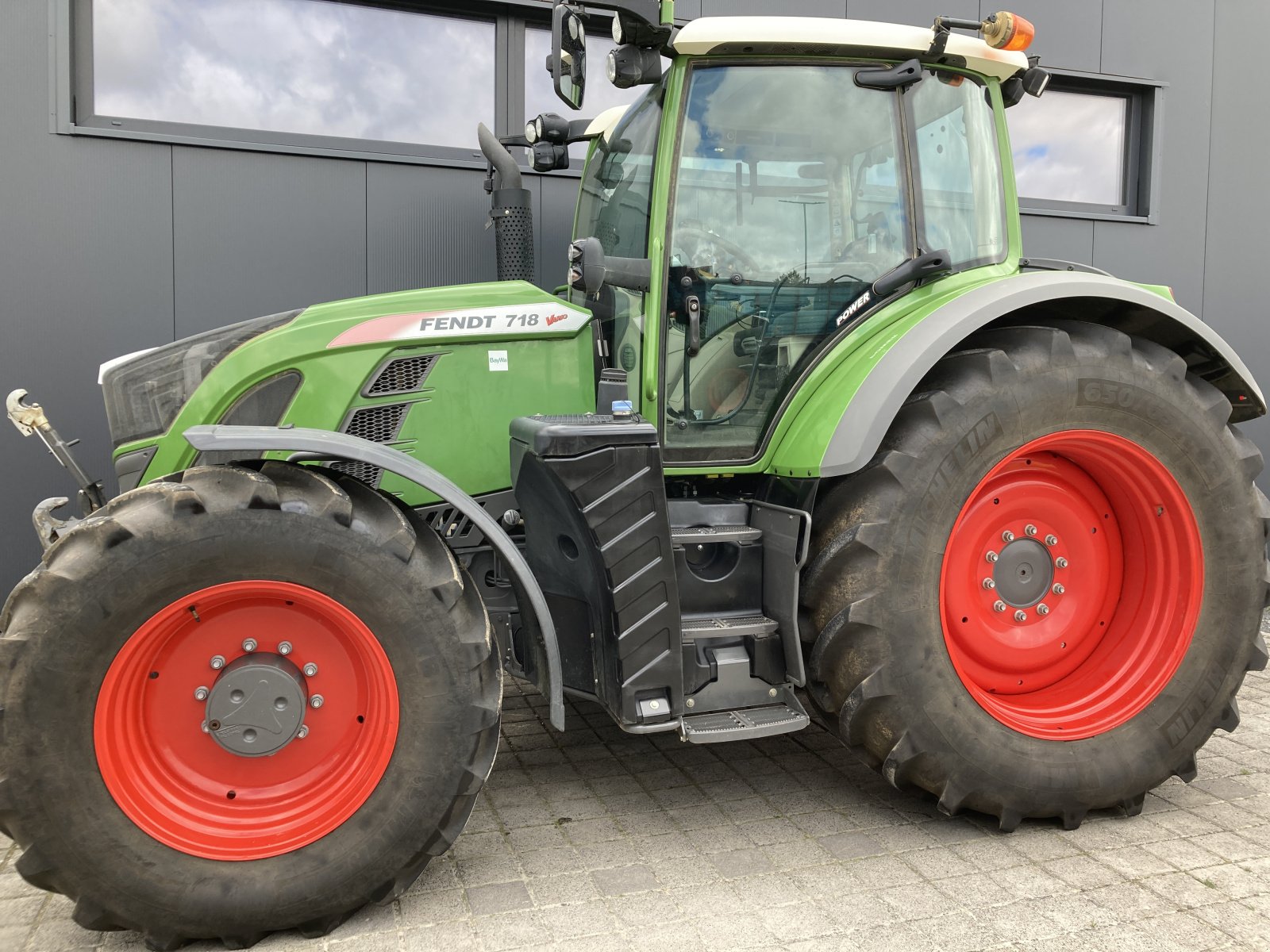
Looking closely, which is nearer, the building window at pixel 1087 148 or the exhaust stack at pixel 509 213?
the exhaust stack at pixel 509 213

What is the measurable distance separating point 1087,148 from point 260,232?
5300mm

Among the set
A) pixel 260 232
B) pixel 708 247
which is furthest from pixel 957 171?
pixel 260 232

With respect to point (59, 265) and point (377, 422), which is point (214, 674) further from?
point (59, 265)

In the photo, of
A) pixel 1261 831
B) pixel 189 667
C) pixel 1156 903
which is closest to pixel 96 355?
pixel 189 667

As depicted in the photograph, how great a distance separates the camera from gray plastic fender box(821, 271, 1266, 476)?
2646 millimetres

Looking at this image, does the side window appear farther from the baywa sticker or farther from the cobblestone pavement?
the cobblestone pavement

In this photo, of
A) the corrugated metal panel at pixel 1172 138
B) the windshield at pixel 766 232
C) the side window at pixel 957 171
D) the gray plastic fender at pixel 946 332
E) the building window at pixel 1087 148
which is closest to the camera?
the gray plastic fender at pixel 946 332

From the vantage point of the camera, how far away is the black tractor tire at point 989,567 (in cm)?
265

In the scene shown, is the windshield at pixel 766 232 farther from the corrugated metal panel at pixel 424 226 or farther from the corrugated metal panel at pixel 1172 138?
the corrugated metal panel at pixel 1172 138

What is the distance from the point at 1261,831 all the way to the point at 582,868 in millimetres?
2075

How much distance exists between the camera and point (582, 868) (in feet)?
8.46

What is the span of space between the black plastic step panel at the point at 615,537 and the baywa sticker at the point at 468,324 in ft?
1.10

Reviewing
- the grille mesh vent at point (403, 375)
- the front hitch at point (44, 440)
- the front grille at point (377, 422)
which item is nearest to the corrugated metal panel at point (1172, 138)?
the grille mesh vent at point (403, 375)

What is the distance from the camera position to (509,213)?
3.94 metres
